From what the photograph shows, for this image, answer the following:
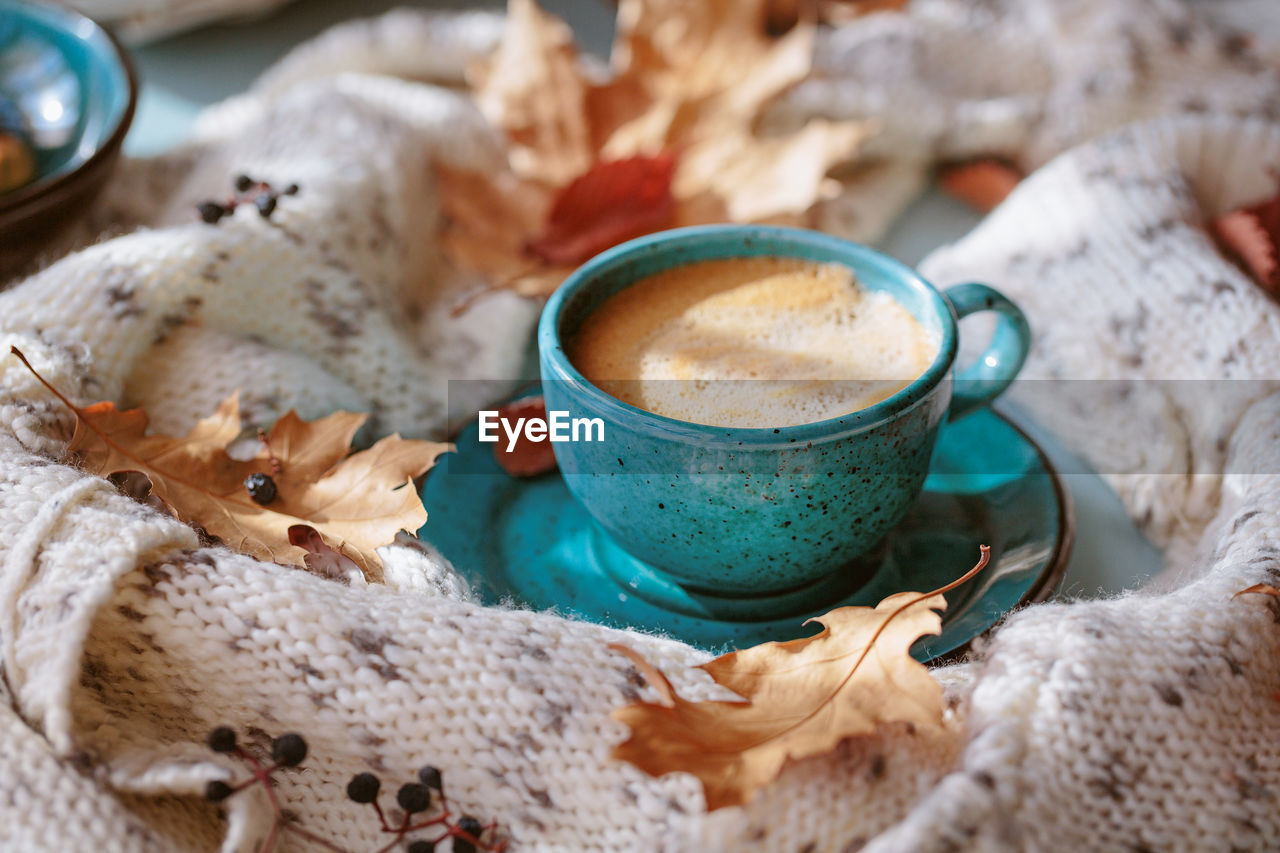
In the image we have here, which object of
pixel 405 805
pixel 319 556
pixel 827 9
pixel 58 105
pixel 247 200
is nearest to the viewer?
pixel 405 805

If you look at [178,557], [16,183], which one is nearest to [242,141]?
[16,183]

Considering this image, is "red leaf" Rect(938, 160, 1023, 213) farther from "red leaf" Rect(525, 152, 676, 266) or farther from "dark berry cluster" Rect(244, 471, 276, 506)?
"dark berry cluster" Rect(244, 471, 276, 506)

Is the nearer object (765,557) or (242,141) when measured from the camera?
(765,557)

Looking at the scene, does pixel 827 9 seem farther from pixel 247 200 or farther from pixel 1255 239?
pixel 247 200

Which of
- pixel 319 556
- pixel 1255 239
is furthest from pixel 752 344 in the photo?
pixel 1255 239

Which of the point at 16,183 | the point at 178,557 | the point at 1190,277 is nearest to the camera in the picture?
the point at 178,557

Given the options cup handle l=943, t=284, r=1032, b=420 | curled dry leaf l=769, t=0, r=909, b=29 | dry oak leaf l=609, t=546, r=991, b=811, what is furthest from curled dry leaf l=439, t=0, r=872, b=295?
dry oak leaf l=609, t=546, r=991, b=811

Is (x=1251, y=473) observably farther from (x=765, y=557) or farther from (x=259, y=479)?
(x=259, y=479)
